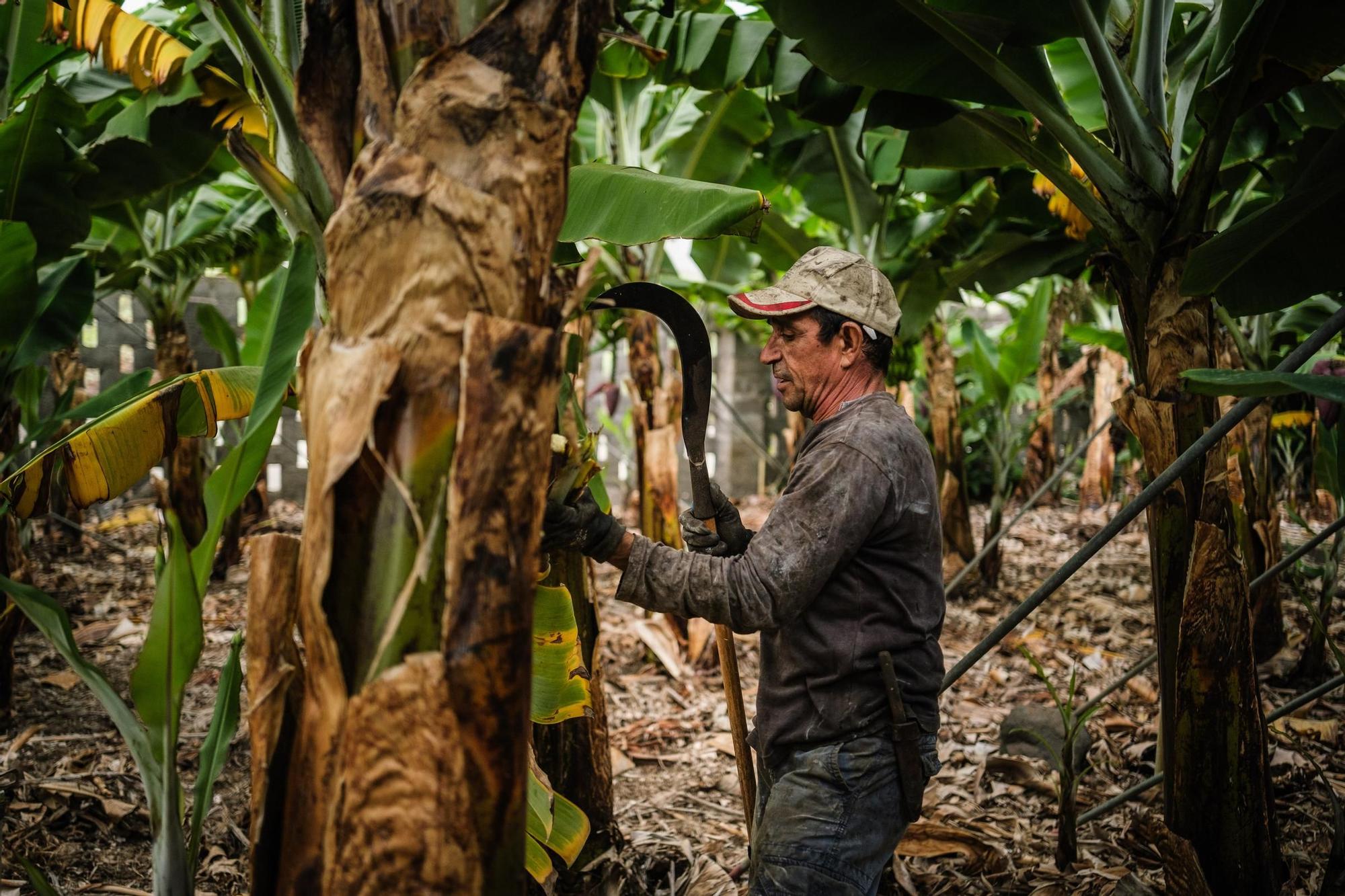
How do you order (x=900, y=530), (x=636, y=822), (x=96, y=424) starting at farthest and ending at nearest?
(x=636, y=822), (x=96, y=424), (x=900, y=530)

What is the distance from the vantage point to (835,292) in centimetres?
175

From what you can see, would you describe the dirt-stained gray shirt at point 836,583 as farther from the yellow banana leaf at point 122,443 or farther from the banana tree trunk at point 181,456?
the banana tree trunk at point 181,456

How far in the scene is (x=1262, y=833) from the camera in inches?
87.7

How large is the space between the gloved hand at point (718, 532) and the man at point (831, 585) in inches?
9.4

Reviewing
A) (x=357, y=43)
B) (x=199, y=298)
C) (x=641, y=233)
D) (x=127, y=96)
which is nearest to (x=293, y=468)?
(x=199, y=298)

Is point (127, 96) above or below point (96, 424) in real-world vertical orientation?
above

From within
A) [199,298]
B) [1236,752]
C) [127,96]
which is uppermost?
[199,298]

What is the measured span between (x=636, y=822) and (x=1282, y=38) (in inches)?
115

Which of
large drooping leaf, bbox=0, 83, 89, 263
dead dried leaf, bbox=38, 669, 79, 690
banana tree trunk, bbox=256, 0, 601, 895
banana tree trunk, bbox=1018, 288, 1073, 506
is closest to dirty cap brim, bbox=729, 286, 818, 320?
banana tree trunk, bbox=256, 0, 601, 895

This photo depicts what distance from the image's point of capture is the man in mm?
1519

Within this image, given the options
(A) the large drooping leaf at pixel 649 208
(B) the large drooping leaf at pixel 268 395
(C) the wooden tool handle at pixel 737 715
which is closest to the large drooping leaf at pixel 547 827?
(C) the wooden tool handle at pixel 737 715

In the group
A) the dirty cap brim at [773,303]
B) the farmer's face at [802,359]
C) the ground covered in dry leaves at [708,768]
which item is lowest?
the ground covered in dry leaves at [708,768]

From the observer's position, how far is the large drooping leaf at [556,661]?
1.82 meters

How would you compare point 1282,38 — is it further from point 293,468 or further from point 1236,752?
point 293,468
